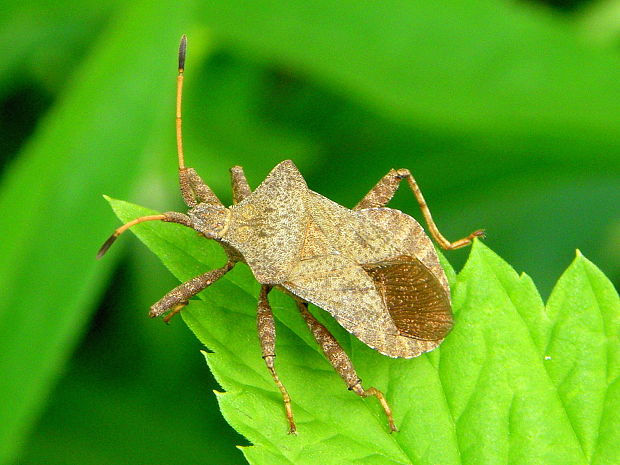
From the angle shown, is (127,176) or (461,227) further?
(461,227)

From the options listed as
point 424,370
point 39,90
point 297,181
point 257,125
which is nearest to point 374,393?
point 424,370

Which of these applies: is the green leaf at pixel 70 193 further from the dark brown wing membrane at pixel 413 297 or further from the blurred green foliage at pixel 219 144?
the dark brown wing membrane at pixel 413 297

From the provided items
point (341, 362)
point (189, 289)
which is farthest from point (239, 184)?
point (341, 362)

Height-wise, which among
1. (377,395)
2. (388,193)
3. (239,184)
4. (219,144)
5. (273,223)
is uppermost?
(219,144)

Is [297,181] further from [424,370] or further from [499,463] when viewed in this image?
[499,463]

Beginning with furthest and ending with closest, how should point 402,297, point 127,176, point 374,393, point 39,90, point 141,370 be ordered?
1. point 39,90
2. point 141,370
3. point 127,176
4. point 402,297
5. point 374,393

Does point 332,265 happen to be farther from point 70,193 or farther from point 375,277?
point 70,193

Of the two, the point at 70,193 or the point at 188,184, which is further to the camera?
the point at 70,193
